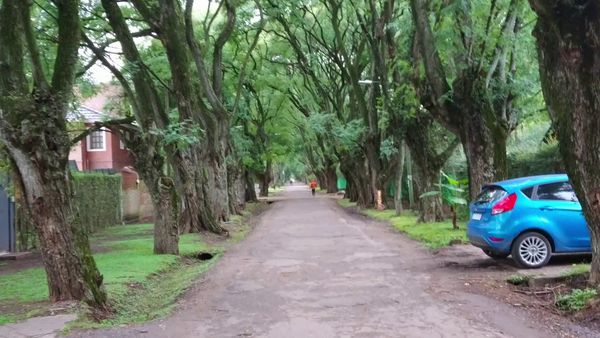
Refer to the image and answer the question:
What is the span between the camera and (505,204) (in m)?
11.4

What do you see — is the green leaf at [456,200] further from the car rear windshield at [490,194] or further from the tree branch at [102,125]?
the tree branch at [102,125]

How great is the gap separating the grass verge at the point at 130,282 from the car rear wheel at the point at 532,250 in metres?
5.98

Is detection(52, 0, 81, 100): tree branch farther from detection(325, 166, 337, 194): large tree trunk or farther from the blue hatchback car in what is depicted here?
detection(325, 166, 337, 194): large tree trunk

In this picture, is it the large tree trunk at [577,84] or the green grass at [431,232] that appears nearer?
the large tree trunk at [577,84]

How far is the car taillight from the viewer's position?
37.2ft

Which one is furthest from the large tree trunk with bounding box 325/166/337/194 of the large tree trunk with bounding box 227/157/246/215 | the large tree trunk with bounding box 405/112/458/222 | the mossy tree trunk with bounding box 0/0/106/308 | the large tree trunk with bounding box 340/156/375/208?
the mossy tree trunk with bounding box 0/0/106/308

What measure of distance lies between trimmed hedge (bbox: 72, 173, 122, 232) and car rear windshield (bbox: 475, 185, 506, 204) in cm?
1352

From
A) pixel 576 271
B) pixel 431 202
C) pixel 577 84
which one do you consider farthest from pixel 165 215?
pixel 577 84

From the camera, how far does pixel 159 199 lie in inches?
588

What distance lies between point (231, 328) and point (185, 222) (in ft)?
43.1

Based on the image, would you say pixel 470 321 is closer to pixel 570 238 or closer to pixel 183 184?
pixel 570 238

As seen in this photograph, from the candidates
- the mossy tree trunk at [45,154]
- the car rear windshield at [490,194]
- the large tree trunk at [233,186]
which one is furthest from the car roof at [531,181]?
the large tree trunk at [233,186]

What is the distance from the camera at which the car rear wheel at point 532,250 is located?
11.3 metres

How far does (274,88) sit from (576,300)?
1262 inches
